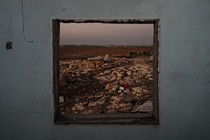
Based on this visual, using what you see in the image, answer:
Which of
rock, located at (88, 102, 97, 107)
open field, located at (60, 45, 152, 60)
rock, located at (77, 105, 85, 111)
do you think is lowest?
rock, located at (77, 105, 85, 111)

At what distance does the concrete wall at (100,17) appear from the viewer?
11.2 feet

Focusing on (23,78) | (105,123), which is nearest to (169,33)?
(105,123)

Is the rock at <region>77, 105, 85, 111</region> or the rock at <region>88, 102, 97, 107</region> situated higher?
the rock at <region>88, 102, 97, 107</region>

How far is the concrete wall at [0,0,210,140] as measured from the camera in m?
3.42

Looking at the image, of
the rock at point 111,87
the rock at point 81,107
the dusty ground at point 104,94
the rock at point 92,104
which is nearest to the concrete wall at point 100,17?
the dusty ground at point 104,94

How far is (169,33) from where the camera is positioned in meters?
3.44

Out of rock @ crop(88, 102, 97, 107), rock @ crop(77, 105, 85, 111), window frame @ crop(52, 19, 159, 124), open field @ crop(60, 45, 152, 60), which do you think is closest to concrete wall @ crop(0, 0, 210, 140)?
window frame @ crop(52, 19, 159, 124)

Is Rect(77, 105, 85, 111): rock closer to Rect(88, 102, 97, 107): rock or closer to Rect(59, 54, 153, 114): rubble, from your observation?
Rect(59, 54, 153, 114): rubble

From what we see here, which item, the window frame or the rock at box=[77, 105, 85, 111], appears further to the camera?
the rock at box=[77, 105, 85, 111]

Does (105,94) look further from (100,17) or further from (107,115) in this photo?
(100,17)

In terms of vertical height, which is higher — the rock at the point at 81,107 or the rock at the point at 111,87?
the rock at the point at 111,87

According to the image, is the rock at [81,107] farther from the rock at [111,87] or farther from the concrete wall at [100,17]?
the concrete wall at [100,17]

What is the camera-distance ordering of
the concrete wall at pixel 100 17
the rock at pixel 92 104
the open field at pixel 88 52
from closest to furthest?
the concrete wall at pixel 100 17
the rock at pixel 92 104
the open field at pixel 88 52

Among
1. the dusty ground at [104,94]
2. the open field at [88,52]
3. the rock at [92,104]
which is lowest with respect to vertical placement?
the rock at [92,104]
